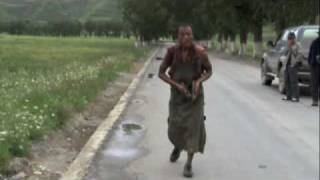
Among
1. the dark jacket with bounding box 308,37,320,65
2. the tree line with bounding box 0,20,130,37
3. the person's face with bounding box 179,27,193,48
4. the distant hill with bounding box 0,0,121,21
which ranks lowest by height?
the tree line with bounding box 0,20,130,37

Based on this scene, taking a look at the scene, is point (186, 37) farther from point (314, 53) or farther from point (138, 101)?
point (138, 101)

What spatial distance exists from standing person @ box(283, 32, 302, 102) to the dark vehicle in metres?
0.82

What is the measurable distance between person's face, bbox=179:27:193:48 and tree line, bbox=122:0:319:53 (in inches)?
863

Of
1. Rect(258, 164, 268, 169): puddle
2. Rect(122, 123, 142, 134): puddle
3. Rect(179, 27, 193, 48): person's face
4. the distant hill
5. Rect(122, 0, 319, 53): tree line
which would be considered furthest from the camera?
the distant hill

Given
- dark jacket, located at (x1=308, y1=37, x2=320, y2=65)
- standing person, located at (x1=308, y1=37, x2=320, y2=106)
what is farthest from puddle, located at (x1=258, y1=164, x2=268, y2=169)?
dark jacket, located at (x1=308, y1=37, x2=320, y2=65)

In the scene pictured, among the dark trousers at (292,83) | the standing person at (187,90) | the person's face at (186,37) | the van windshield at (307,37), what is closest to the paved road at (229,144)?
the dark trousers at (292,83)

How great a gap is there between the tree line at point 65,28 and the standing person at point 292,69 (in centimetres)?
13472

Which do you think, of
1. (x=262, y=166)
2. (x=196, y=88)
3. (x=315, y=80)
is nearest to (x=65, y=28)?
(x=315, y=80)

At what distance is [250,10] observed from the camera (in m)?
48.4

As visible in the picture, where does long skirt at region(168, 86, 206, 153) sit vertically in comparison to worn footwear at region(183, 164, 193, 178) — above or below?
above

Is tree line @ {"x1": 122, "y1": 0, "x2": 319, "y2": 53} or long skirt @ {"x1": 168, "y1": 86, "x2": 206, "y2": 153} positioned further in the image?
tree line @ {"x1": 122, "y1": 0, "x2": 319, "y2": 53}

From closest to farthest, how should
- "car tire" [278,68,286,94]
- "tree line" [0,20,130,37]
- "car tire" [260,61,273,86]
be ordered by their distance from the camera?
"car tire" [278,68,286,94] < "car tire" [260,61,273,86] < "tree line" [0,20,130,37]

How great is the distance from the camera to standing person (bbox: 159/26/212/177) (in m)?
8.34

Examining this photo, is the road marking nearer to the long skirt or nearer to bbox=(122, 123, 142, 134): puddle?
bbox=(122, 123, 142, 134): puddle
